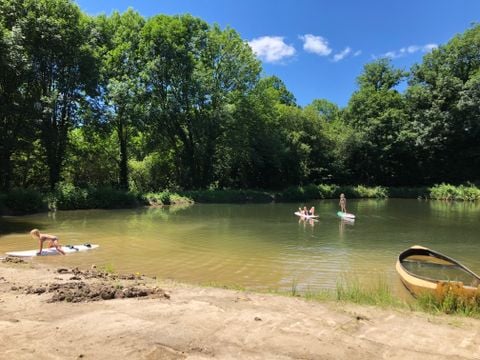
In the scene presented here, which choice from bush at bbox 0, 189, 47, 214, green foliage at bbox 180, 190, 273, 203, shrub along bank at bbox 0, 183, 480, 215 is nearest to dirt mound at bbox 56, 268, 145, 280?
bush at bbox 0, 189, 47, 214

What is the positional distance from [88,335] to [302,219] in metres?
22.5

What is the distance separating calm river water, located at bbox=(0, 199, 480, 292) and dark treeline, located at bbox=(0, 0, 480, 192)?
10705 millimetres

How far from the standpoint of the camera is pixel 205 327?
19.9ft

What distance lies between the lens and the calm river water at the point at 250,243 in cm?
1222

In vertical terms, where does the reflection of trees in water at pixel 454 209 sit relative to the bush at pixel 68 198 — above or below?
below

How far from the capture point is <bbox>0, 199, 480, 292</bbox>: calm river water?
40.1 ft

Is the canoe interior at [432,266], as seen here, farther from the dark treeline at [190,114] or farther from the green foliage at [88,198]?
the green foliage at [88,198]

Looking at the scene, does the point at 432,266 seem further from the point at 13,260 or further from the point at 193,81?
the point at 193,81

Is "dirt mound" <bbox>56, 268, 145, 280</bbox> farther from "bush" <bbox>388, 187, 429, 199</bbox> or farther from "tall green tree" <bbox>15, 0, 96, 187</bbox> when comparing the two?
"bush" <bbox>388, 187, 429, 199</bbox>

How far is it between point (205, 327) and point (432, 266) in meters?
8.90

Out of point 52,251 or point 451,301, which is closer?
point 451,301

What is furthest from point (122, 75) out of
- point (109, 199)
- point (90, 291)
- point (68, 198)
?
point (90, 291)

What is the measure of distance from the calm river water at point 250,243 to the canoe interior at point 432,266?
1.91ft

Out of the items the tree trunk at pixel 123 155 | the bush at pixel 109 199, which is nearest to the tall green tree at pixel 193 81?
the tree trunk at pixel 123 155
